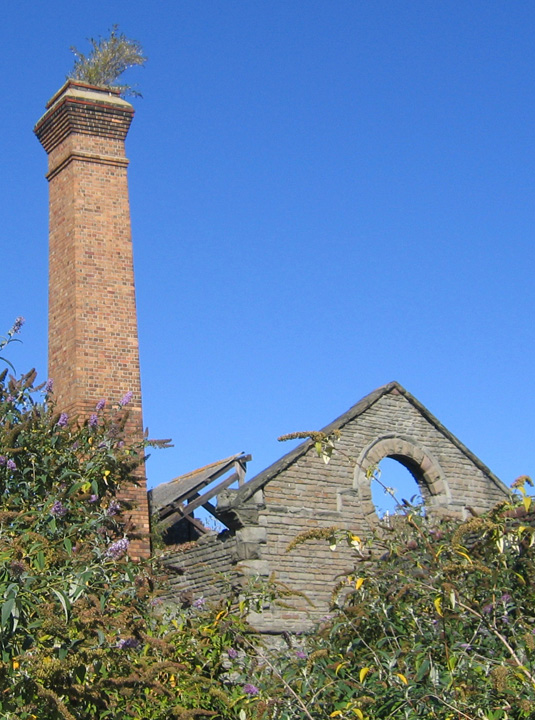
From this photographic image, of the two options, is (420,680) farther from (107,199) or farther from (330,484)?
(107,199)

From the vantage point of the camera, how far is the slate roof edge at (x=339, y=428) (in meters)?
11.7

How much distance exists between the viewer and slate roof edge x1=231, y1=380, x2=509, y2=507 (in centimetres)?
1173

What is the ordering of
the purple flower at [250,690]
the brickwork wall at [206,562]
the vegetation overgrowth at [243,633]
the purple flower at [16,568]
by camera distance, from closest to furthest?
the purple flower at [16,568] → the vegetation overgrowth at [243,633] → the purple flower at [250,690] → the brickwork wall at [206,562]

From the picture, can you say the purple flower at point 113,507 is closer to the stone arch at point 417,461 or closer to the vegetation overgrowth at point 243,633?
the vegetation overgrowth at point 243,633

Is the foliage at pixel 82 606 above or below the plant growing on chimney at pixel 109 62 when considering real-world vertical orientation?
below

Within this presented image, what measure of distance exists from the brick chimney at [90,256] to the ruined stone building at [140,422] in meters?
0.02

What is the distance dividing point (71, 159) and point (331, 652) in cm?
939

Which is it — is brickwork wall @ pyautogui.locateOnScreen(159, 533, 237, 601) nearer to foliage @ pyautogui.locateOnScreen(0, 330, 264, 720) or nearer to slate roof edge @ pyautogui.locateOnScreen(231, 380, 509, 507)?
slate roof edge @ pyautogui.locateOnScreen(231, 380, 509, 507)

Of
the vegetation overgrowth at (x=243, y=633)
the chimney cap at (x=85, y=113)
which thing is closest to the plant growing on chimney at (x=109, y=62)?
the chimney cap at (x=85, y=113)

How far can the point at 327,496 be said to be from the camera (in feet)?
41.0

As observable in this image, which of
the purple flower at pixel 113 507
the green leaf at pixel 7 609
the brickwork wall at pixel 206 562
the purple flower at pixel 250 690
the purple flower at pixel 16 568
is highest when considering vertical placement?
the brickwork wall at pixel 206 562

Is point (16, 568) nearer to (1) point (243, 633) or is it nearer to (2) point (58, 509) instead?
(2) point (58, 509)

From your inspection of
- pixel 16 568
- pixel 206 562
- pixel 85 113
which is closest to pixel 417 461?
pixel 206 562

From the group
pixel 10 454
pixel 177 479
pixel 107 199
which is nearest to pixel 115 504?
pixel 10 454
